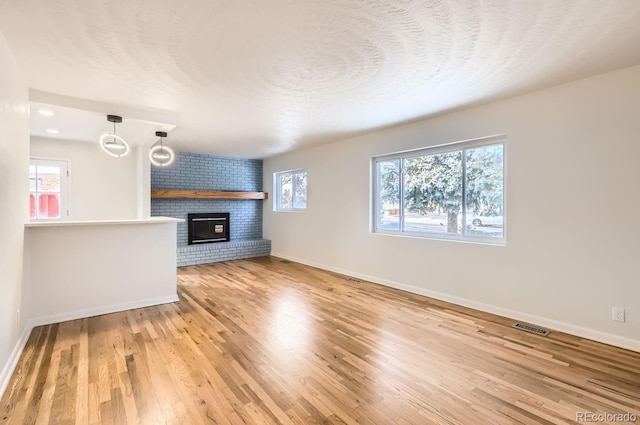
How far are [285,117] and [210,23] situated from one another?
2087mm

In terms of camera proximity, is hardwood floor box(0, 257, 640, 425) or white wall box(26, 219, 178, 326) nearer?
hardwood floor box(0, 257, 640, 425)

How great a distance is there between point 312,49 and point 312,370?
2360 millimetres

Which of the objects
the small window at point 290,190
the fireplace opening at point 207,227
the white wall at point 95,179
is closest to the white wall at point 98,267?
the white wall at point 95,179

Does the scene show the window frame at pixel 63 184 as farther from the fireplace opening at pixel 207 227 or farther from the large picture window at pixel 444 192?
the large picture window at pixel 444 192

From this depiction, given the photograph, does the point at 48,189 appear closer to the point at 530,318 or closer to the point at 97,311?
the point at 97,311

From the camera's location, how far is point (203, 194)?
6668mm

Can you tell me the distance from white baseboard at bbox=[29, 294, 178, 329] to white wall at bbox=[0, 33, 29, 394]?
352 mm

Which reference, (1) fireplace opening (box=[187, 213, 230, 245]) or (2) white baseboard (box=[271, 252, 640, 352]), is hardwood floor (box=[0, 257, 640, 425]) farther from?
(1) fireplace opening (box=[187, 213, 230, 245])

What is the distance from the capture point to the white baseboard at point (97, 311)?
10.5 feet

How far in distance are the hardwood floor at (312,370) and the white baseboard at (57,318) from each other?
70 millimetres

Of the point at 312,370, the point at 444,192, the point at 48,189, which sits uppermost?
the point at 48,189

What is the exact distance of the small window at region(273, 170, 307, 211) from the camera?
6.62 meters

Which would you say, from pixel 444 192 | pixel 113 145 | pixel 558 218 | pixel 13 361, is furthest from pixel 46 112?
pixel 558 218

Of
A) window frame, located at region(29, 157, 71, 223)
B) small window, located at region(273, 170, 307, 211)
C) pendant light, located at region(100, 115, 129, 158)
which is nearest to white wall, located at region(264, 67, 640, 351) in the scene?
small window, located at region(273, 170, 307, 211)
